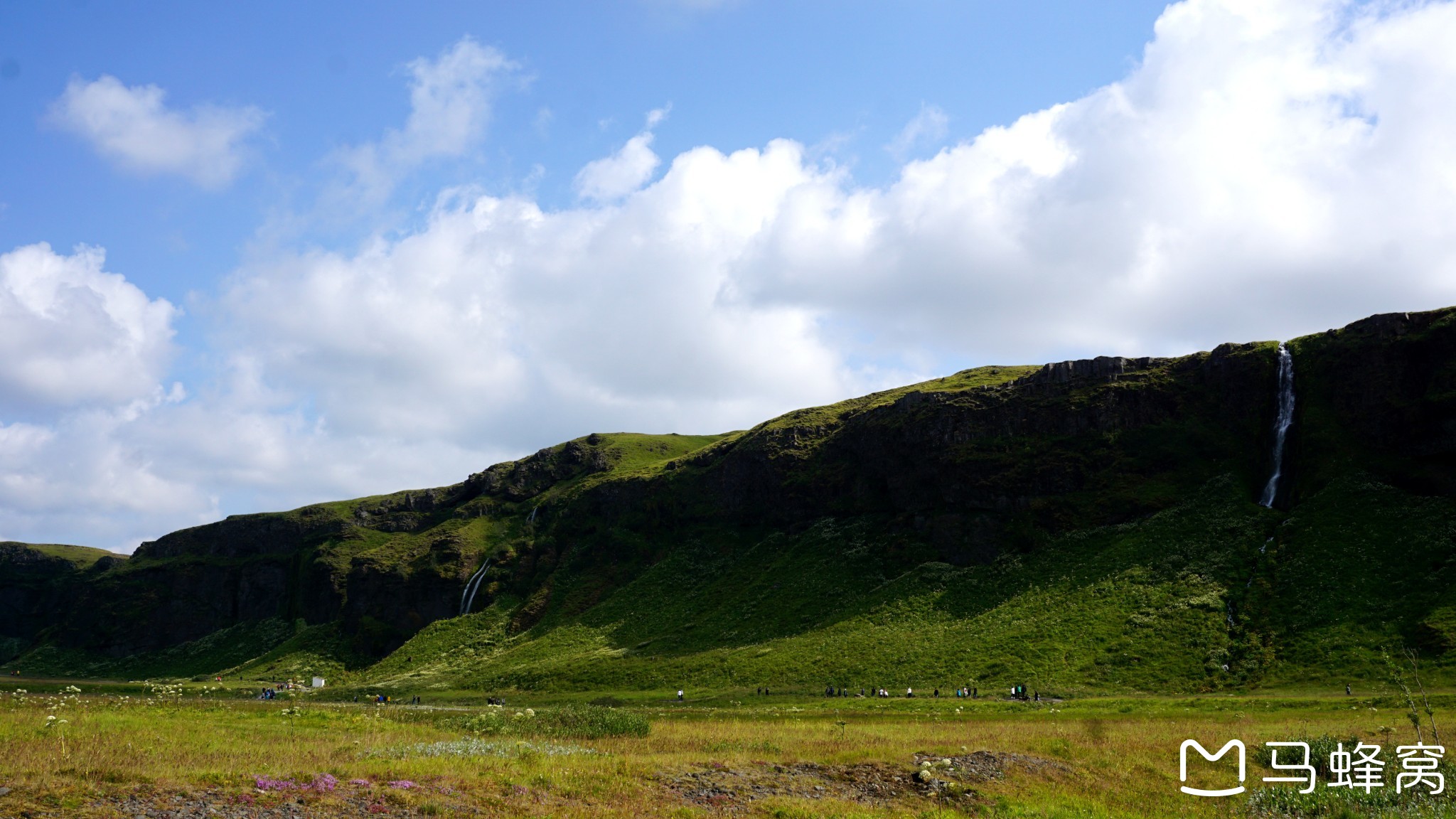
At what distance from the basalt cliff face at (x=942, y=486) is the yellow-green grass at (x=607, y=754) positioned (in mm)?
35416

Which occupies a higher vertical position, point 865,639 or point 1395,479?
point 1395,479

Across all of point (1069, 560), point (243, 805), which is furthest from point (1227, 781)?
point (1069, 560)

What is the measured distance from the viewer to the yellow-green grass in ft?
69.9

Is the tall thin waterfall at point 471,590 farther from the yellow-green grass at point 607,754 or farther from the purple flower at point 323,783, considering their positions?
the purple flower at point 323,783

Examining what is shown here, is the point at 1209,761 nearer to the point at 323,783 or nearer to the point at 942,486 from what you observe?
the point at 323,783

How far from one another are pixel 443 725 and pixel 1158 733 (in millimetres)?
34713

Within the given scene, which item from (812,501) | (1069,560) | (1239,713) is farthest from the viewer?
(812,501)

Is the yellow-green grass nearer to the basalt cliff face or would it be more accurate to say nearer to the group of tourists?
the group of tourists

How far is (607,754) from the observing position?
99.7 feet

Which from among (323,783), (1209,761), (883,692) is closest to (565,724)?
(323,783)

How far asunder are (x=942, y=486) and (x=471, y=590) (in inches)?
3493

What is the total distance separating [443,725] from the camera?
43906 mm

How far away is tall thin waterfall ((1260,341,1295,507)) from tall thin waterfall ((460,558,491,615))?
124m

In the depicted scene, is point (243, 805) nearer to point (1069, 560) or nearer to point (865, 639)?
point (865, 639)
